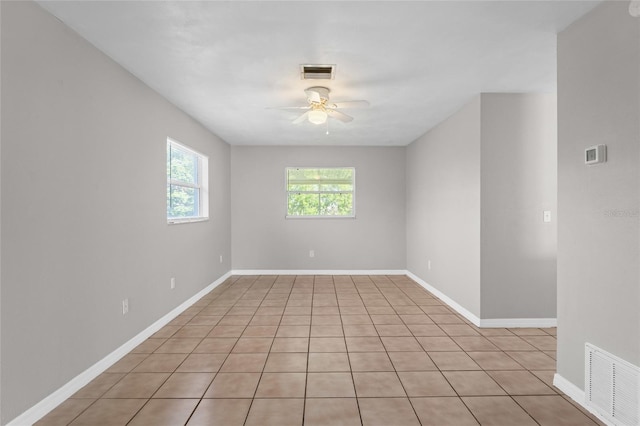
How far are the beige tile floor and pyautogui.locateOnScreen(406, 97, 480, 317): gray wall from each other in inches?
21.0

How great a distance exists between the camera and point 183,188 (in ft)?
15.3

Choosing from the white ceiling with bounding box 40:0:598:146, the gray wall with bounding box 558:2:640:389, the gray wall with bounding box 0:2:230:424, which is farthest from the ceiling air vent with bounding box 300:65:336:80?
the gray wall with bounding box 558:2:640:389

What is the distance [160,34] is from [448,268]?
406cm

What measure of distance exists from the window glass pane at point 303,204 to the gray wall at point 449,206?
181cm

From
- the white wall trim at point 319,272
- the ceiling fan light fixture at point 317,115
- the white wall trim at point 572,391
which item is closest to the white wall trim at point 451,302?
the white wall trim at point 319,272

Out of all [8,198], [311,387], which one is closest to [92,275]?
[8,198]

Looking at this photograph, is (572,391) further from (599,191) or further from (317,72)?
(317,72)

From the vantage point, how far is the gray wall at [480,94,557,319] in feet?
11.9

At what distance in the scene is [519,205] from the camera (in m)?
3.64

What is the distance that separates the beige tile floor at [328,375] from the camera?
6.85ft

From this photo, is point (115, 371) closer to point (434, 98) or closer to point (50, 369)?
point (50, 369)

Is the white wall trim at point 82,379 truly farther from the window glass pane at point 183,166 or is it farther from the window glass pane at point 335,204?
the window glass pane at point 335,204

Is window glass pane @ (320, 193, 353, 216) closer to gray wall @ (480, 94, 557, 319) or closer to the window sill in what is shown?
the window sill

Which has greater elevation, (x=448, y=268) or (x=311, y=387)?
(x=448, y=268)
